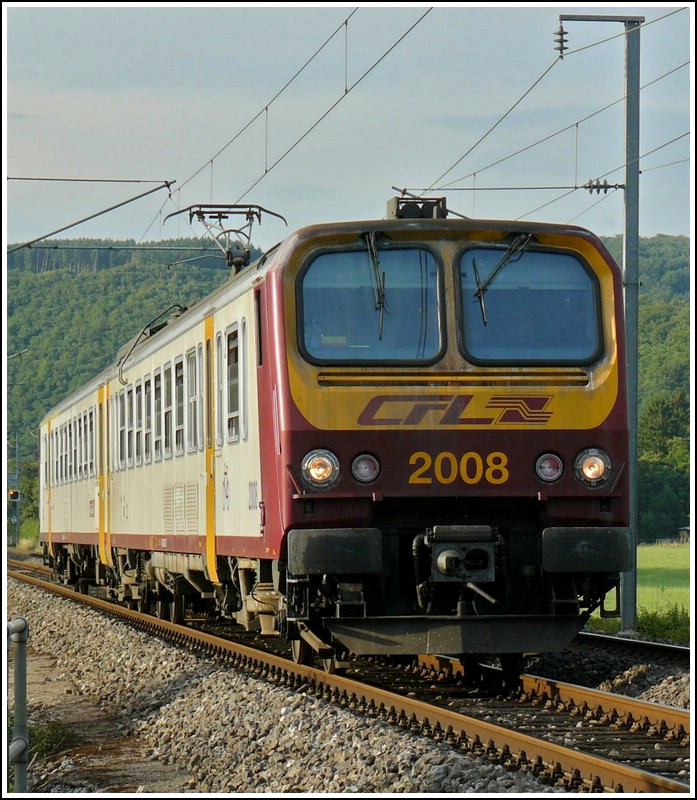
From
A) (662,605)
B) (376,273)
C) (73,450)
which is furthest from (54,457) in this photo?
(376,273)

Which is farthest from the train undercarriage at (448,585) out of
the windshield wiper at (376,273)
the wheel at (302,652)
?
the windshield wiper at (376,273)

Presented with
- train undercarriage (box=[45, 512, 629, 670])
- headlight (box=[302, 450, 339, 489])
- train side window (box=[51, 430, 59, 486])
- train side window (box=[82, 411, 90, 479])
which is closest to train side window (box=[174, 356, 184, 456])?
train undercarriage (box=[45, 512, 629, 670])

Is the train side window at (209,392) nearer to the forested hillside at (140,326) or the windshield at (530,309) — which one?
the windshield at (530,309)

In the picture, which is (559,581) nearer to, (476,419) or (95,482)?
(476,419)

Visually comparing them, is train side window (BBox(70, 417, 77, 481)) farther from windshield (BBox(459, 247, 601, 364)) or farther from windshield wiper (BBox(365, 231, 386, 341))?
windshield (BBox(459, 247, 601, 364))

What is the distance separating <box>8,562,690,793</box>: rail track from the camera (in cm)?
713

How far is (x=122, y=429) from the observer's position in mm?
18234

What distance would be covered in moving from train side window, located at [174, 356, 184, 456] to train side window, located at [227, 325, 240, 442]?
7.44 feet

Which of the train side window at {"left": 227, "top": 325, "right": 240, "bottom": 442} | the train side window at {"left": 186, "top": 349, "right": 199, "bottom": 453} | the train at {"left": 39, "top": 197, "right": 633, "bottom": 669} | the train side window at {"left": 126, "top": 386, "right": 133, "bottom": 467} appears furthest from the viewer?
the train side window at {"left": 126, "top": 386, "right": 133, "bottom": 467}

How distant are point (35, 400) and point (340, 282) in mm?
78371

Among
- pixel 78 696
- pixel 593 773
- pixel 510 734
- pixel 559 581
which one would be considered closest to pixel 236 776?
pixel 510 734

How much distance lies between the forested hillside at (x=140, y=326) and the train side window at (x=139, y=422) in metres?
49.6

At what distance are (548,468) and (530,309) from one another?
1054 millimetres

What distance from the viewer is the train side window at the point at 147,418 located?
51.6 feet
